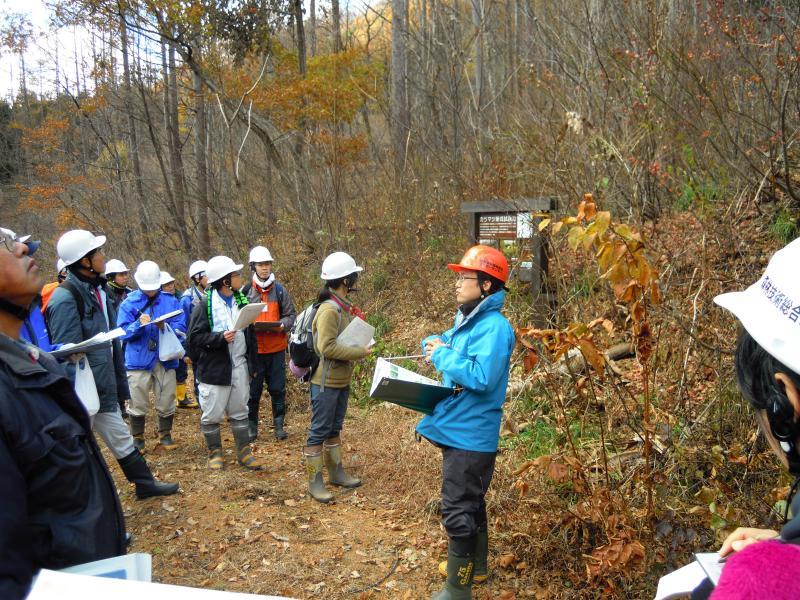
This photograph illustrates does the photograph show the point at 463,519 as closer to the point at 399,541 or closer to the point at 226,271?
the point at 399,541

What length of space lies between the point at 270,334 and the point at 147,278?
5.18 feet

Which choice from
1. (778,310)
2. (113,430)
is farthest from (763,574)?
(113,430)

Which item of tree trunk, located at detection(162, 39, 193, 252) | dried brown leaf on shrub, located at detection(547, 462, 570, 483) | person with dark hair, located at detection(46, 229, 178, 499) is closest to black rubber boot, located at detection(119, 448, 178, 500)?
person with dark hair, located at detection(46, 229, 178, 499)

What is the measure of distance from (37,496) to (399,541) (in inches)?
131

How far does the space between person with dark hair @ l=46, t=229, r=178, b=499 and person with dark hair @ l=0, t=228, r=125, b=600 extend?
269cm

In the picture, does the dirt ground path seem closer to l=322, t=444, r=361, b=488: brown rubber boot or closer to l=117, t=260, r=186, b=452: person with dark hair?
l=322, t=444, r=361, b=488: brown rubber boot

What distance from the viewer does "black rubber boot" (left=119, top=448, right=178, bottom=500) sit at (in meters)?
5.17

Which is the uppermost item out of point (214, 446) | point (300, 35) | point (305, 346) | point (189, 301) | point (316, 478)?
point (300, 35)

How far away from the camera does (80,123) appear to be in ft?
68.0

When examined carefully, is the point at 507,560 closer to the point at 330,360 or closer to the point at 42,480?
the point at 330,360

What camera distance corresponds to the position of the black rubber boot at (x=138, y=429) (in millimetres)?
6738

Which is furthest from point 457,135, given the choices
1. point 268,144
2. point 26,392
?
point 26,392

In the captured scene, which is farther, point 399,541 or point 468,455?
point 399,541

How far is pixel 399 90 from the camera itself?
13.6 metres
